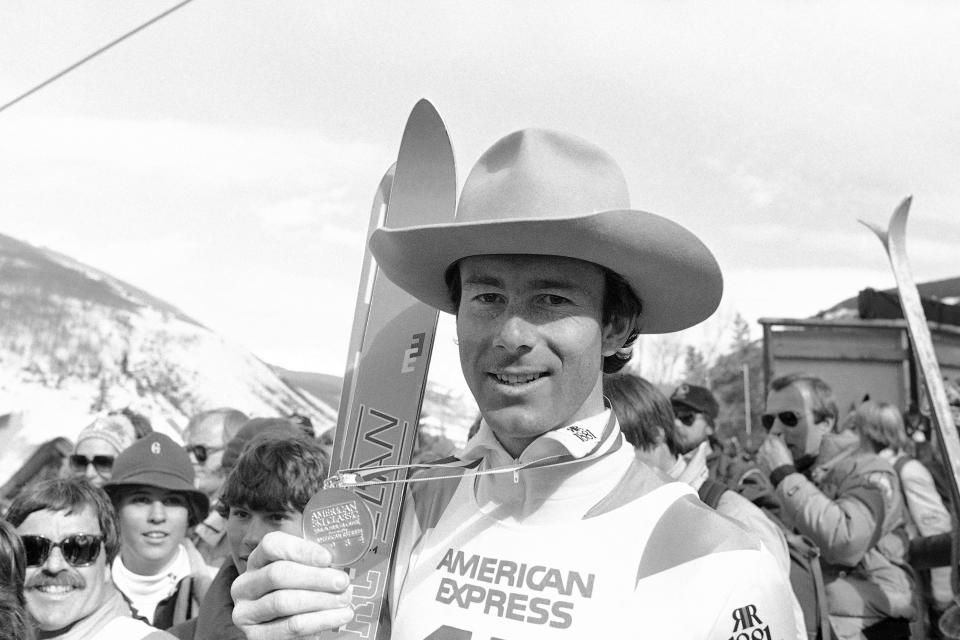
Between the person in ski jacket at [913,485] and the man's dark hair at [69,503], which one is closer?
the man's dark hair at [69,503]

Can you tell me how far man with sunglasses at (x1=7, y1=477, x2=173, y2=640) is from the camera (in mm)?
2605

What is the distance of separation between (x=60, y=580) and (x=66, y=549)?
10cm

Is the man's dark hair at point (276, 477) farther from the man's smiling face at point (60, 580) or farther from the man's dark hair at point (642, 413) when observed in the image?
the man's dark hair at point (642, 413)

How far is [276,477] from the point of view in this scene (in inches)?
112

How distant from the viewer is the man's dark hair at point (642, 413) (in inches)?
135

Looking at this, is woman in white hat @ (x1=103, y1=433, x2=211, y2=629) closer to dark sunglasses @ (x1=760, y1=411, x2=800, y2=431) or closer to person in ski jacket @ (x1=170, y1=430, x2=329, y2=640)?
person in ski jacket @ (x1=170, y1=430, x2=329, y2=640)

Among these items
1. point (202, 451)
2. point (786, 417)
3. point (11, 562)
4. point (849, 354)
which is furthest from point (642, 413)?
point (849, 354)

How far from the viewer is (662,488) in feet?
5.74

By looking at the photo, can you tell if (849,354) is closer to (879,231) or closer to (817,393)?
(817,393)

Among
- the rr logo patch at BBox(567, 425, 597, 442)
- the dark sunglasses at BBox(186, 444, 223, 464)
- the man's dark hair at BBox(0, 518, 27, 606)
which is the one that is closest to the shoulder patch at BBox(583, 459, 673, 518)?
the rr logo patch at BBox(567, 425, 597, 442)

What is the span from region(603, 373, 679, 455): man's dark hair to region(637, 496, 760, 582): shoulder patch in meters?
1.73

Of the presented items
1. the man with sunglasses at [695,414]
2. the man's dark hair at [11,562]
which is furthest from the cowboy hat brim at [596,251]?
the man with sunglasses at [695,414]

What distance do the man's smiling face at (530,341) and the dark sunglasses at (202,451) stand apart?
12.4ft

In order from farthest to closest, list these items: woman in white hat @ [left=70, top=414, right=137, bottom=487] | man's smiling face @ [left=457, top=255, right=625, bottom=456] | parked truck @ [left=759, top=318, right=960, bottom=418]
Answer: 1. parked truck @ [left=759, top=318, right=960, bottom=418]
2. woman in white hat @ [left=70, top=414, right=137, bottom=487]
3. man's smiling face @ [left=457, top=255, right=625, bottom=456]
